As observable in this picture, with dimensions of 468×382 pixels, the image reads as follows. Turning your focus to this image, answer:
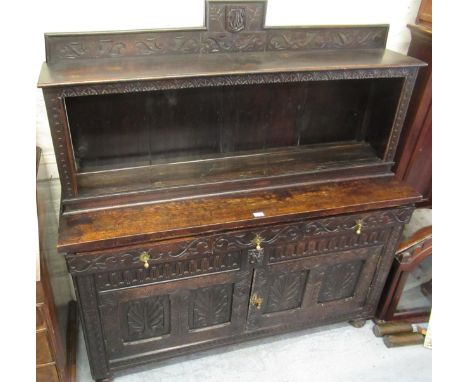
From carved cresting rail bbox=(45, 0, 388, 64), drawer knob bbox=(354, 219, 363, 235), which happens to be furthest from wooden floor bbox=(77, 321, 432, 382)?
carved cresting rail bbox=(45, 0, 388, 64)

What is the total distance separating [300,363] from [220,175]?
926 millimetres

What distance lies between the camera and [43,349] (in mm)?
1314

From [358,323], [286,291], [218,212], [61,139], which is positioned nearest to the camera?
[61,139]

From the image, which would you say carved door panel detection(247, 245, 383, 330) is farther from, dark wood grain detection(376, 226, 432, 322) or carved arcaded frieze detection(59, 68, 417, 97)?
carved arcaded frieze detection(59, 68, 417, 97)

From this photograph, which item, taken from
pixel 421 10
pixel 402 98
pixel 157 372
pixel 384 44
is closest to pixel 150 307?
pixel 157 372

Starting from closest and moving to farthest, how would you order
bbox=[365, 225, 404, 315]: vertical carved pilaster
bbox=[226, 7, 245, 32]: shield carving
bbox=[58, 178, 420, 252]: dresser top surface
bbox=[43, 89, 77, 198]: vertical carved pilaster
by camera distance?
bbox=[43, 89, 77, 198]: vertical carved pilaster < bbox=[58, 178, 420, 252]: dresser top surface < bbox=[226, 7, 245, 32]: shield carving < bbox=[365, 225, 404, 315]: vertical carved pilaster

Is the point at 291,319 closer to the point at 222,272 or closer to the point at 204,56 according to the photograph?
the point at 222,272

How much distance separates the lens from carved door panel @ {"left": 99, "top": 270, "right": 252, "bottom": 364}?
144cm

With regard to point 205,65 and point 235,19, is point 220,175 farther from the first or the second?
point 235,19

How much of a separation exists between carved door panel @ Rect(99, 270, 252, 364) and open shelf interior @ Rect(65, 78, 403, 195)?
368 millimetres

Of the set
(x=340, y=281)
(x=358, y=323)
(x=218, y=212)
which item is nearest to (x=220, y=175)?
(x=218, y=212)

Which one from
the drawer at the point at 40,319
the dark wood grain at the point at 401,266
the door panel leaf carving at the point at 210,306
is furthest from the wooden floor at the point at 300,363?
the drawer at the point at 40,319

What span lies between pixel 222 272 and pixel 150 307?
0.96ft

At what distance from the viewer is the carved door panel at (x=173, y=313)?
1.44 m
